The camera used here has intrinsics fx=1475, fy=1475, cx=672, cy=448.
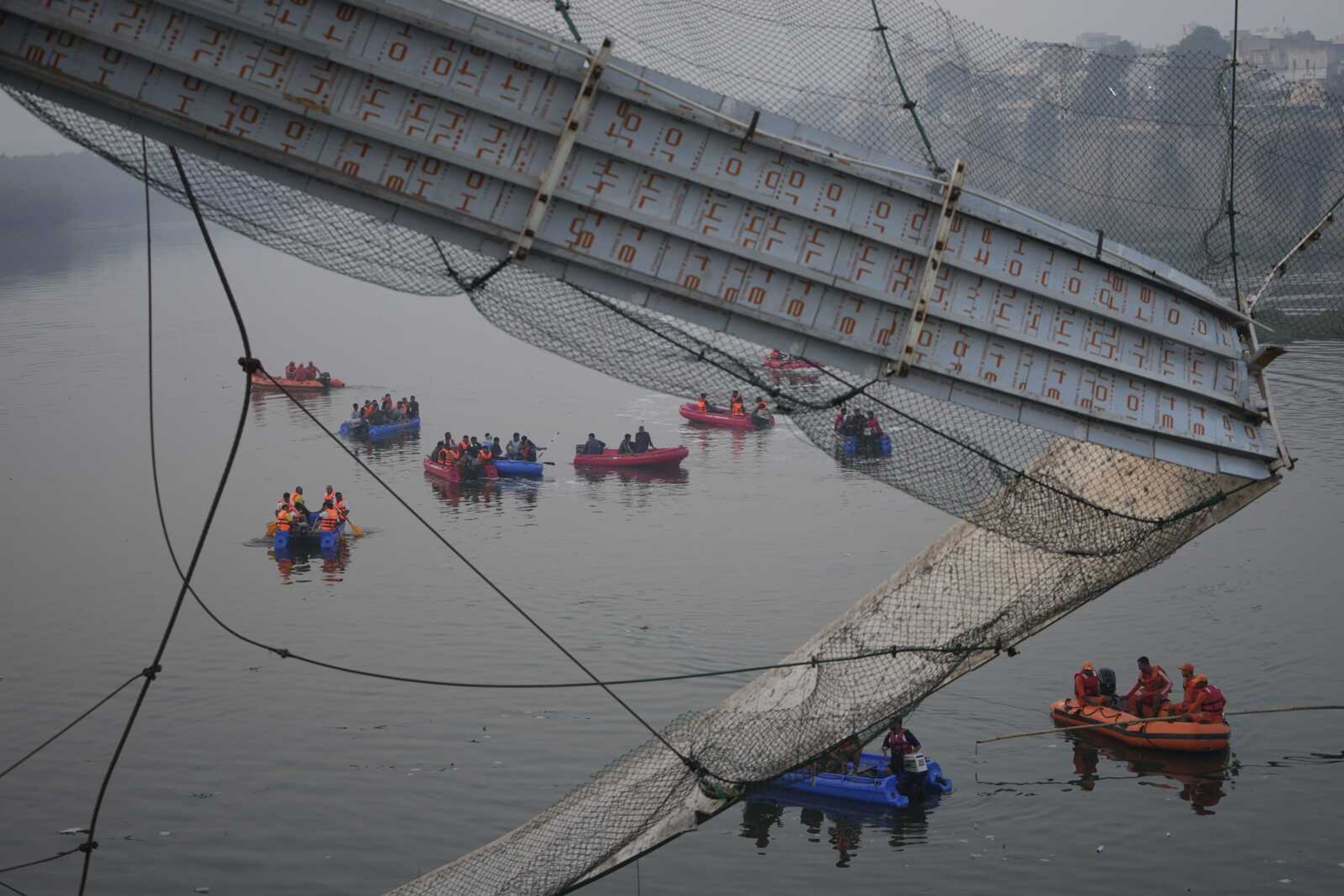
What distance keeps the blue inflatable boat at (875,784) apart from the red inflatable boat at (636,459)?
23419 millimetres

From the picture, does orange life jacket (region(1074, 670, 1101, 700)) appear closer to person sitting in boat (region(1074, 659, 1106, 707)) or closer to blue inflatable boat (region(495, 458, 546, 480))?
person sitting in boat (region(1074, 659, 1106, 707))

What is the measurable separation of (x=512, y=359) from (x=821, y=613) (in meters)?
41.0

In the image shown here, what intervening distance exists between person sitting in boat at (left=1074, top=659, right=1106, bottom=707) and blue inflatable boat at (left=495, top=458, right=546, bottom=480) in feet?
73.7

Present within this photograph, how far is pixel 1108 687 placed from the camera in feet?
84.8

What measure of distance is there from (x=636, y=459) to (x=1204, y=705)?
945 inches

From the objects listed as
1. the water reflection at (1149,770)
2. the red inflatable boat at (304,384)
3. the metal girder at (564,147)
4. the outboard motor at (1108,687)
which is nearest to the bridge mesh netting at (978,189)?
the metal girder at (564,147)

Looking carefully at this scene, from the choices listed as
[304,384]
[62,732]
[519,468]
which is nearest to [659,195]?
[62,732]

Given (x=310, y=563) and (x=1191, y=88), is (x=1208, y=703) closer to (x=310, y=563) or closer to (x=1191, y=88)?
(x=1191, y=88)

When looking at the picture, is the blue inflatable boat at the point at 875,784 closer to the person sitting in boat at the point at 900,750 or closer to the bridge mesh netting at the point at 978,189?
the person sitting in boat at the point at 900,750

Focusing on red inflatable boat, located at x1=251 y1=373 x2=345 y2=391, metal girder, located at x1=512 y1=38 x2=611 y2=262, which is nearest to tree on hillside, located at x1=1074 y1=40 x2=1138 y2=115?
metal girder, located at x1=512 y1=38 x2=611 y2=262

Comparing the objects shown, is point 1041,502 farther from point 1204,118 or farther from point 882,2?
point 882,2

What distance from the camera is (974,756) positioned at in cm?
2461

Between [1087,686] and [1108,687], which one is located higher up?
[1108,687]

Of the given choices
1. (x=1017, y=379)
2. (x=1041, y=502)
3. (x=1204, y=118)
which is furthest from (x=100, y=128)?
(x=1204, y=118)
